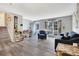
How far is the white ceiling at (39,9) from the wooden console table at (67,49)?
0.69 metres

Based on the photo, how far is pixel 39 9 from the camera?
2.56 m

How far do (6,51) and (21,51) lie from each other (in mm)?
314

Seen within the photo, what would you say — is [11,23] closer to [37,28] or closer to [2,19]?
[2,19]

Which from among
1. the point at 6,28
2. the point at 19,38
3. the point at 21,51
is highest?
the point at 6,28

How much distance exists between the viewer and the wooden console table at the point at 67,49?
235 centimetres

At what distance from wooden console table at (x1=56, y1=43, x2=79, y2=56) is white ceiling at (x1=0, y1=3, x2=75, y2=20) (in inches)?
27.3

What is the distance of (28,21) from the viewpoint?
2.64 metres

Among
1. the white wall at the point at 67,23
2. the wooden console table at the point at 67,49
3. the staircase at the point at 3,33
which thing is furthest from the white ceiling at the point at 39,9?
the wooden console table at the point at 67,49

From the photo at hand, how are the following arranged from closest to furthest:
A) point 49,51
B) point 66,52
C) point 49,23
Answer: point 66,52 < point 49,51 < point 49,23

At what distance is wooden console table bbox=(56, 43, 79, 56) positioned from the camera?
2350mm

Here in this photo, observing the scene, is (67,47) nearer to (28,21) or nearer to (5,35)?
(28,21)


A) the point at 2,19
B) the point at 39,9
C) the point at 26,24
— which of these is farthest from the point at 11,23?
the point at 39,9

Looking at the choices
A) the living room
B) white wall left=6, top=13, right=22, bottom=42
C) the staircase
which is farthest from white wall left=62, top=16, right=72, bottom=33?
the staircase

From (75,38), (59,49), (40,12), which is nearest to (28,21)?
(40,12)
